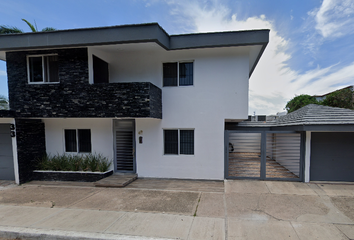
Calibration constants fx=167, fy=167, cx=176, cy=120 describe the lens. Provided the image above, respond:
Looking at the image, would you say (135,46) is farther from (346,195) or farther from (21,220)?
(346,195)

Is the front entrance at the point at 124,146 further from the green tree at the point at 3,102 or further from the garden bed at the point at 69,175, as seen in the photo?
the green tree at the point at 3,102

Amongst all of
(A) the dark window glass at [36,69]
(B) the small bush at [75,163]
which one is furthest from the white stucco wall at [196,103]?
(A) the dark window glass at [36,69]

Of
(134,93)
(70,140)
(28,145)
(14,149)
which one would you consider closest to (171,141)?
(134,93)

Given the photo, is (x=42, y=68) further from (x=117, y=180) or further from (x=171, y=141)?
(x=171, y=141)

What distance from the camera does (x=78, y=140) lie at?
26.3 ft

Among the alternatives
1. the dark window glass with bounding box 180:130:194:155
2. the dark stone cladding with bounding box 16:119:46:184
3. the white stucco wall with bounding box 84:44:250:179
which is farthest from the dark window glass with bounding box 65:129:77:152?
the dark window glass with bounding box 180:130:194:155

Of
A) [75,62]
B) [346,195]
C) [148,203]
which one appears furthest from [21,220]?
[346,195]

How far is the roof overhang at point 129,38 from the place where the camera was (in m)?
6.17

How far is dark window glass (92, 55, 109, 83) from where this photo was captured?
23.8ft

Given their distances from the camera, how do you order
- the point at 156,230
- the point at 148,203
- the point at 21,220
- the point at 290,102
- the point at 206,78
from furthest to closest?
1. the point at 290,102
2. the point at 206,78
3. the point at 148,203
4. the point at 21,220
5. the point at 156,230

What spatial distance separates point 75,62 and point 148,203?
19.8 ft

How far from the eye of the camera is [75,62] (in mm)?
6684

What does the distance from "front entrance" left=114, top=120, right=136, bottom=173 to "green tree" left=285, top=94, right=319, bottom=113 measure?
27206mm

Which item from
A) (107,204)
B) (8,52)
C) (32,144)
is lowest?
(107,204)
